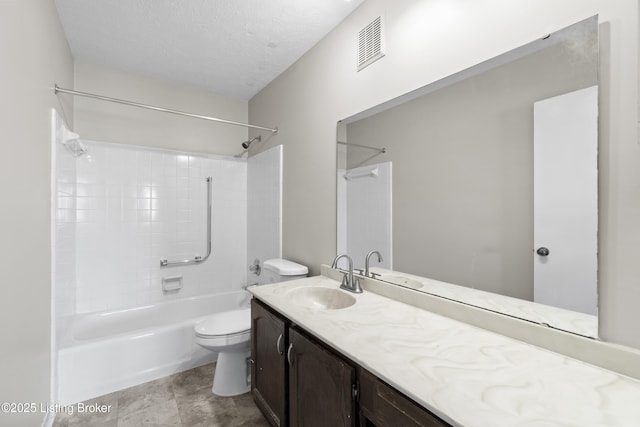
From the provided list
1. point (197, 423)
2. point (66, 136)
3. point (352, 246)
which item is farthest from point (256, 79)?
point (197, 423)

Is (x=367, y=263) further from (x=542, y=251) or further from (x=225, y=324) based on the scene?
(x=225, y=324)

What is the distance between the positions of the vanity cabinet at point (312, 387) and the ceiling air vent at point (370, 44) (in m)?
1.55

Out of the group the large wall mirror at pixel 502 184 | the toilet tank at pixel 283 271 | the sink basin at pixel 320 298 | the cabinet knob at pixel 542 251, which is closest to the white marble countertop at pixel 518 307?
the large wall mirror at pixel 502 184

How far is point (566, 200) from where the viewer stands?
0.94 metres

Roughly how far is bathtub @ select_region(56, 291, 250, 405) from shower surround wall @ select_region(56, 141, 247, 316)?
0.15 meters

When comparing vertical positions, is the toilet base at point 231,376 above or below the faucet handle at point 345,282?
below

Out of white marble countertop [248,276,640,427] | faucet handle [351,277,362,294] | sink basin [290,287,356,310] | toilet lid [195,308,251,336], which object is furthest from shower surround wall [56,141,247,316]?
white marble countertop [248,276,640,427]

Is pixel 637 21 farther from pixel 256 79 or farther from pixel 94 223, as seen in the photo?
pixel 94 223

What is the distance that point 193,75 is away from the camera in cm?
272

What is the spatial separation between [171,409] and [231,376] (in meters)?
0.40

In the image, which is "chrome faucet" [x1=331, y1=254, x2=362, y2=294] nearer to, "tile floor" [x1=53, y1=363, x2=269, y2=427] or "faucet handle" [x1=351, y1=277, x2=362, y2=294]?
"faucet handle" [x1=351, y1=277, x2=362, y2=294]

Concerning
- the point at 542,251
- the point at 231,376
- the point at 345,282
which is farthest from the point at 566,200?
the point at 231,376

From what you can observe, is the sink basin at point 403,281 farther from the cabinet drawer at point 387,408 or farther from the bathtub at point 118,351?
the bathtub at point 118,351

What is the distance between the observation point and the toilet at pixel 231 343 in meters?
1.94
